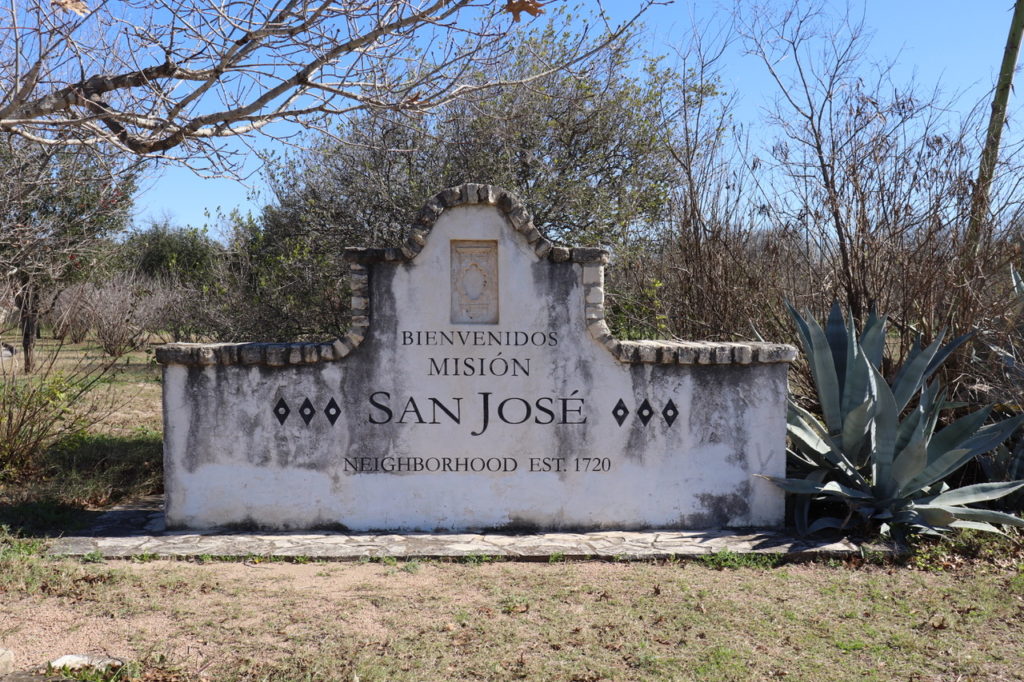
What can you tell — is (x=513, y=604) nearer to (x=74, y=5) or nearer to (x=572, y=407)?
(x=572, y=407)

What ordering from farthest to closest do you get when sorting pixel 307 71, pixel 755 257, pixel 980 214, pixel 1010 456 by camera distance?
pixel 755 257 < pixel 980 214 < pixel 1010 456 < pixel 307 71

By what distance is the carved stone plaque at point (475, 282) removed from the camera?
6.74m

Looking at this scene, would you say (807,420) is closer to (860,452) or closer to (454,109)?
(860,452)

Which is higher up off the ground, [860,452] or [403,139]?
[403,139]

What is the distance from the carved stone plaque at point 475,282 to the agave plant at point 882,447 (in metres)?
2.61

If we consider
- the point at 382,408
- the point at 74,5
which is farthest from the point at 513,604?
the point at 74,5

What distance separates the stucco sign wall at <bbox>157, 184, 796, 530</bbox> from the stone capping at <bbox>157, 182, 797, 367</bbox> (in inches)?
0.7

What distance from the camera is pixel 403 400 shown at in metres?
6.68

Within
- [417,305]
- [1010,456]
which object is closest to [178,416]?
[417,305]

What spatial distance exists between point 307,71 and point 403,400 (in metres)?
2.64

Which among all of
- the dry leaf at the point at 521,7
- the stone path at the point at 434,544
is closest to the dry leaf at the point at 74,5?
the dry leaf at the point at 521,7

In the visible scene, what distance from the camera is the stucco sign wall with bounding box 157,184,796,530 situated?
6621mm

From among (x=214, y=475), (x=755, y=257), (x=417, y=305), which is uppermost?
(x=755, y=257)

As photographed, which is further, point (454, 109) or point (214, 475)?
point (454, 109)
